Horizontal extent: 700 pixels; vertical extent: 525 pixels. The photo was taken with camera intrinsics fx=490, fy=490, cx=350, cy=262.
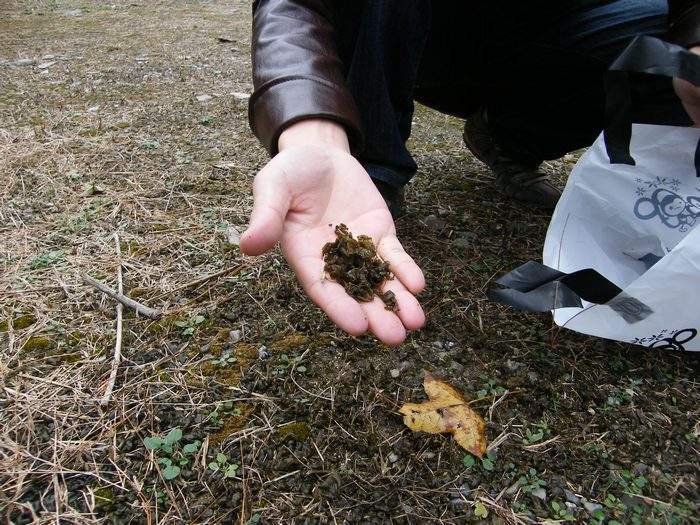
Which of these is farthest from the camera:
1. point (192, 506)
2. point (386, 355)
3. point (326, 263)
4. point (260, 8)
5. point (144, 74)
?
point (144, 74)

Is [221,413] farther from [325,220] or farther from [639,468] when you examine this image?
[639,468]

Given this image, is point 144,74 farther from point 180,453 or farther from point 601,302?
point 601,302

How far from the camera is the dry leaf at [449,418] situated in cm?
133

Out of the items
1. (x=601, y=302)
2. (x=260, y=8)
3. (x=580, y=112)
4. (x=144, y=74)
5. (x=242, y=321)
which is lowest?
(x=144, y=74)

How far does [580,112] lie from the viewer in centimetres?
224

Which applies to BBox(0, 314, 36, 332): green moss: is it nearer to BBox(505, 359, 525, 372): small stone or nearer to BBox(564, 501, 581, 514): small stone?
BBox(505, 359, 525, 372): small stone

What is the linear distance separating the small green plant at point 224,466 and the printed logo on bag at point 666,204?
1568mm

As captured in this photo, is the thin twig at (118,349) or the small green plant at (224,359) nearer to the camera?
the thin twig at (118,349)

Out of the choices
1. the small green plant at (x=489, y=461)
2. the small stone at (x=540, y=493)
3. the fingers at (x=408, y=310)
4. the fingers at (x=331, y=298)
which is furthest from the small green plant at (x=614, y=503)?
the fingers at (x=331, y=298)

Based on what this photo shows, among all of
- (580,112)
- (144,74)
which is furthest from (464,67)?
(144,74)

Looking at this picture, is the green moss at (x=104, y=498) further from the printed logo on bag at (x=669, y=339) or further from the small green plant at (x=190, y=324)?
the printed logo on bag at (x=669, y=339)

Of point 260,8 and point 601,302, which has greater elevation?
point 260,8

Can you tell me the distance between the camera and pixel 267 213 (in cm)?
121

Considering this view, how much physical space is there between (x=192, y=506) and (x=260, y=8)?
1.67m
